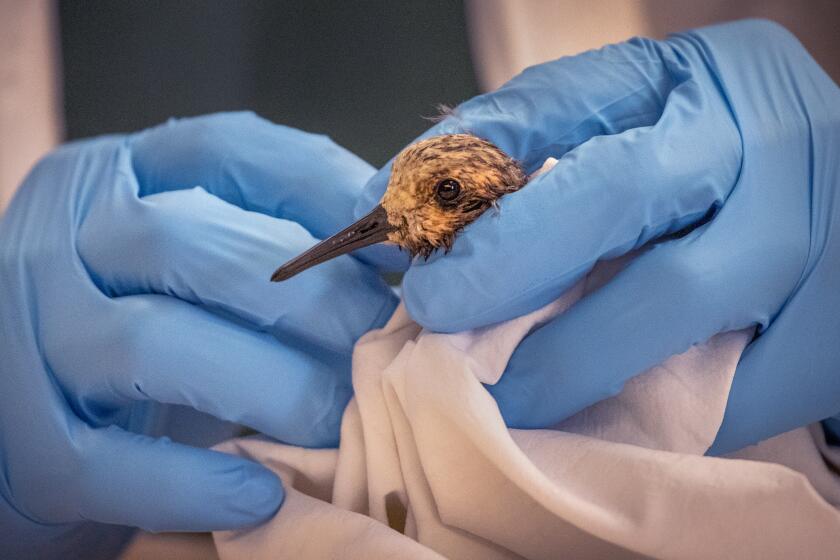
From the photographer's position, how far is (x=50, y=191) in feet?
4.91

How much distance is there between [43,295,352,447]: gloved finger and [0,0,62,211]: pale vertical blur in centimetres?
62

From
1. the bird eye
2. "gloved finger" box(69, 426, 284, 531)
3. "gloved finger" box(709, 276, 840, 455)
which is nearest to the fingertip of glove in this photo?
"gloved finger" box(69, 426, 284, 531)

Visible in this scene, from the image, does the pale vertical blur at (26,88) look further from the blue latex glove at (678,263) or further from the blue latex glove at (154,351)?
the blue latex glove at (678,263)

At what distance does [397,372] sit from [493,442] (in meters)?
0.21

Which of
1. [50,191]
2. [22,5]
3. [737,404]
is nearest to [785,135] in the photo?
[737,404]

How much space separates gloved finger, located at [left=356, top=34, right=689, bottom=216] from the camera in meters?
1.29

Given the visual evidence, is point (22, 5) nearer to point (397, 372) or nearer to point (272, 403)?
point (272, 403)

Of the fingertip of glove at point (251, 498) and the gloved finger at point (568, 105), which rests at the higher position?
the gloved finger at point (568, 105)

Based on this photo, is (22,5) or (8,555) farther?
(22,5)

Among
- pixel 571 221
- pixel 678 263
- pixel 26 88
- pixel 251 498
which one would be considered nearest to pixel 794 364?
pixel 678 263

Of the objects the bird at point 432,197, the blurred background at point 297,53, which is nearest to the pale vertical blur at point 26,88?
the blurred background at point 297,53

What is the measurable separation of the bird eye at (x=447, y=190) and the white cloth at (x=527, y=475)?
0.74ft

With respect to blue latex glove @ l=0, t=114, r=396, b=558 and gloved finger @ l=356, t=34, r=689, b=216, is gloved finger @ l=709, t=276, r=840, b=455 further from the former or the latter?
blue latex glove @ l=0, t=114, r=396, b=558

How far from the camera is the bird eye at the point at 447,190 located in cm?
107
